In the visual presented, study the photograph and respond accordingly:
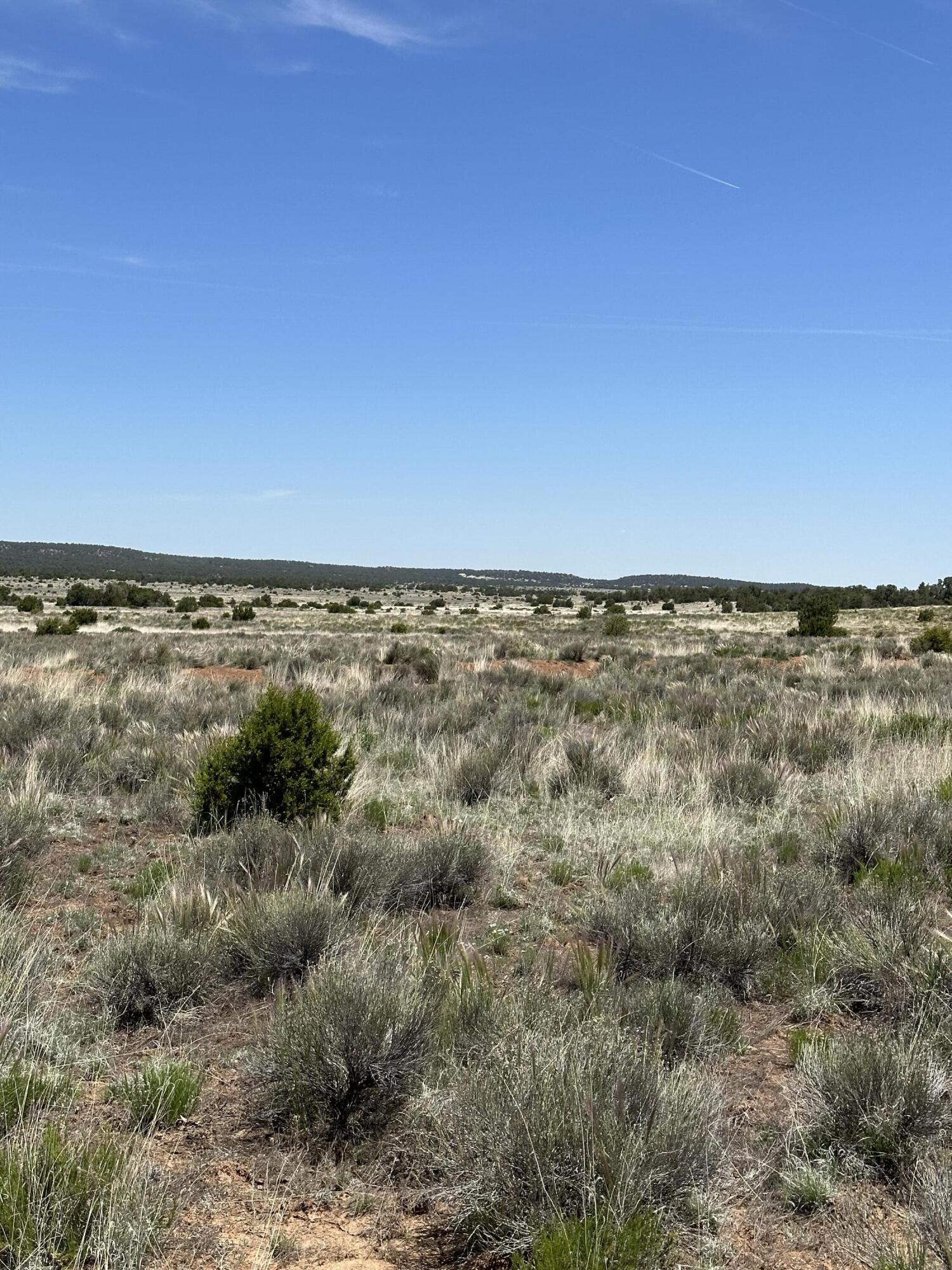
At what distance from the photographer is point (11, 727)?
10.1 m

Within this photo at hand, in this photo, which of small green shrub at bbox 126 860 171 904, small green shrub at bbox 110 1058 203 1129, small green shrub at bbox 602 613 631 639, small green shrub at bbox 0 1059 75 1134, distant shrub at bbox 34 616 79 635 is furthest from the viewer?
small green shrub at bbox 602 613 631 639

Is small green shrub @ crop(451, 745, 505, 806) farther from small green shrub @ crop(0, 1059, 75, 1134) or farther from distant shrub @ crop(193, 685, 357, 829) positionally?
small green shrub @ crop(0, 1059, 75, 1134)

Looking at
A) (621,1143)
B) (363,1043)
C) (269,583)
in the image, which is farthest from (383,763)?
(269,583)

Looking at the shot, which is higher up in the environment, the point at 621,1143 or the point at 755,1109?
the point at 621,1143

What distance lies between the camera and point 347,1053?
3.41 meters

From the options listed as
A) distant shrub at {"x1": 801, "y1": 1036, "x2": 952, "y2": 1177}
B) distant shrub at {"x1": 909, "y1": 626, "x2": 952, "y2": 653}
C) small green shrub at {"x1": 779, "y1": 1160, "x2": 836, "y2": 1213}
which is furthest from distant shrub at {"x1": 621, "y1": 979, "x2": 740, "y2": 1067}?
distant shrub at {"x1": 909, "y1": 626, "x2": 952, "y2": 653}

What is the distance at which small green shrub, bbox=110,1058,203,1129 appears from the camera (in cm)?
331

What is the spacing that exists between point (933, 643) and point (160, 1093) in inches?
1164

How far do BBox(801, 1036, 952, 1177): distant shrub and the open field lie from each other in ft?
0.04

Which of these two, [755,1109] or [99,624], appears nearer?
[755,1109]

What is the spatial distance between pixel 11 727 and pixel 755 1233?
9.59 metres

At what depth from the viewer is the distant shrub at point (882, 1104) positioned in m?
3.08

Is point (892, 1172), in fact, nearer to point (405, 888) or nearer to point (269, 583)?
point (405, 888)

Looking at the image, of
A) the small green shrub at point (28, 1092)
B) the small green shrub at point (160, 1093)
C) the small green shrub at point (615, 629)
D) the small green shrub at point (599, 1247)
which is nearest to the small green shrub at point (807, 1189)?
the small green shrub at point (599, 1247)
